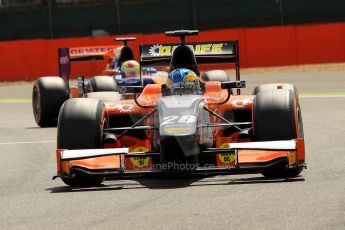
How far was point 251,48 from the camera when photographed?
36312mm

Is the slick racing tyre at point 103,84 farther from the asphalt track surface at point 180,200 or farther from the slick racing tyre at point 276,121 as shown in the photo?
the slick racing tyre at point 276,121

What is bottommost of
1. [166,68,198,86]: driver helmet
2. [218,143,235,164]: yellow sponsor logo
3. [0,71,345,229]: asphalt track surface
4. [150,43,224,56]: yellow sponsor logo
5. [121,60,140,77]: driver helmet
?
[0,71,345,229]: asphalt track surface

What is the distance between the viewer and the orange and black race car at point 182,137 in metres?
10.6

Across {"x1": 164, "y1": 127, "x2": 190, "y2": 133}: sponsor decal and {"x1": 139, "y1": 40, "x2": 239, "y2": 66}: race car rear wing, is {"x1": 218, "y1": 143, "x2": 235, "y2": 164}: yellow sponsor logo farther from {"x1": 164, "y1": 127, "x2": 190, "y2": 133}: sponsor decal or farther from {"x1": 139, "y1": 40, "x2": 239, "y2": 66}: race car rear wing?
{"x1": 139, "y1": 40, "x2": 239, "y2": 66}: race car rear wing

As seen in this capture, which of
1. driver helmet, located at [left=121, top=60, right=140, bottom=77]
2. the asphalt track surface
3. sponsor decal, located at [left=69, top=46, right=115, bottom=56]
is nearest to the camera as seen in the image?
the asphalt track surface

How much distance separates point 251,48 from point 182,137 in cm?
2616

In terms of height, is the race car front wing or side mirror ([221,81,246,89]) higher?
side mirror ([221,81,246,89])

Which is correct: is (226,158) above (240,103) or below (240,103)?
below

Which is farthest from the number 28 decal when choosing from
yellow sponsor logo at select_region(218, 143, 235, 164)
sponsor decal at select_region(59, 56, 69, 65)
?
sponsor decal at select_region(59, 56, 69, 65)

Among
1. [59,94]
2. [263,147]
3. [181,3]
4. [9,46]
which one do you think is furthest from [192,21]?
[263,147]

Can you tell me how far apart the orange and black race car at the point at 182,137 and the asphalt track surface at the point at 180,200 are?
19cm

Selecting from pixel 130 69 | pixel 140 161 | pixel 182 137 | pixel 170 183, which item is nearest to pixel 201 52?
pixel 140 161

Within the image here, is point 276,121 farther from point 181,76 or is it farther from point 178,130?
point 181,76

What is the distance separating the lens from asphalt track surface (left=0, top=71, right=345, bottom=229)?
8172mm
